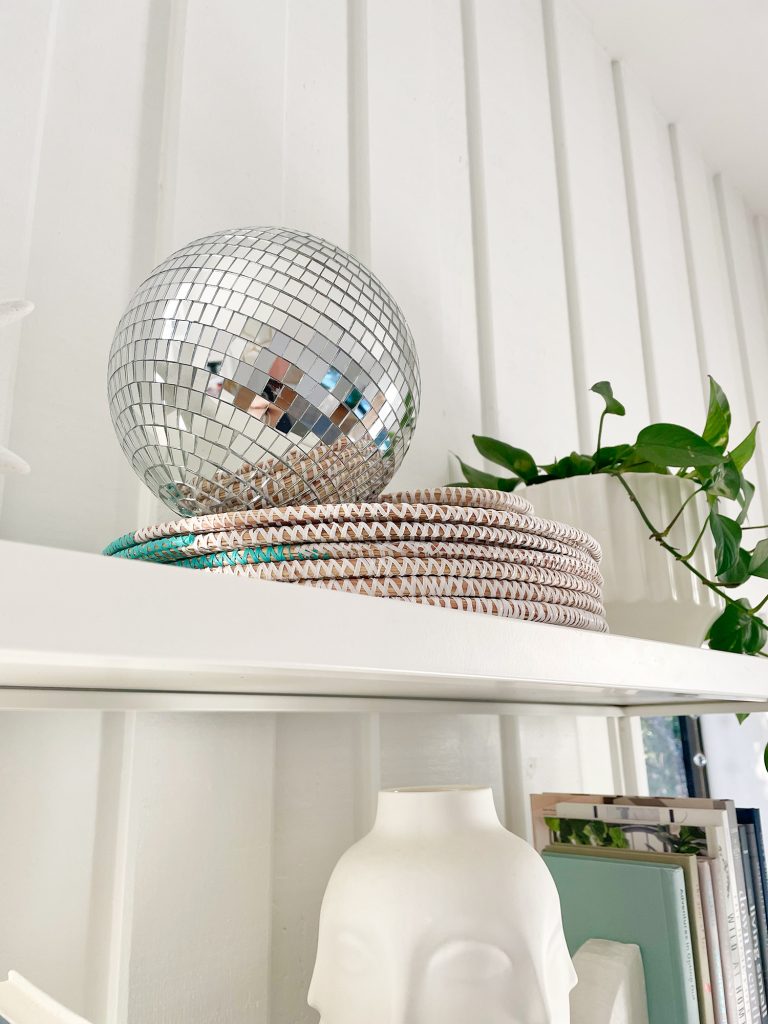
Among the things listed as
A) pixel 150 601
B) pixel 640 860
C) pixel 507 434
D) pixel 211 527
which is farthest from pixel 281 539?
pixel 507 434

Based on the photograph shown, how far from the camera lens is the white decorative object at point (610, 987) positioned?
50 cm

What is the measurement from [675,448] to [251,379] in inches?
13.3

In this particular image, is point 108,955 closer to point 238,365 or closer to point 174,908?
point 174,908

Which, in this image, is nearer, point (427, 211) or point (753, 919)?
point (753, 919)

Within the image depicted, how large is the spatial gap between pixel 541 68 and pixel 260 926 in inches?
44.8

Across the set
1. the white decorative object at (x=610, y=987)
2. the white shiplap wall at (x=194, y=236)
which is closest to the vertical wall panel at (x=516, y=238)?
the white shiplap wall at (x=194, y=236)

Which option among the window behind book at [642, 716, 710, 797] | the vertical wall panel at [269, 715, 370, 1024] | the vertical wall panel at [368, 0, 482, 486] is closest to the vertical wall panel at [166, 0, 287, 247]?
the vertical wall panel at [368, 0, 482, 486]

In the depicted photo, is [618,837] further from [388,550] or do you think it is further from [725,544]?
[388,550]

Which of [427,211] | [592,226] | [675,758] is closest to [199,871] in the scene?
[427,211]

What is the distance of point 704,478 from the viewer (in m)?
0.65

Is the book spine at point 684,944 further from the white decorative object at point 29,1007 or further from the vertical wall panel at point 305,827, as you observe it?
the white decorative object at point 29,1007

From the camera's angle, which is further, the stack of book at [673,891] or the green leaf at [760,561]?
the green leaf at [760,561]

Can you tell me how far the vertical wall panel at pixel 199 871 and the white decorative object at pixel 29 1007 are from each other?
6.1 inches

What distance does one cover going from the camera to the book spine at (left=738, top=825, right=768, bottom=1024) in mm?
604
